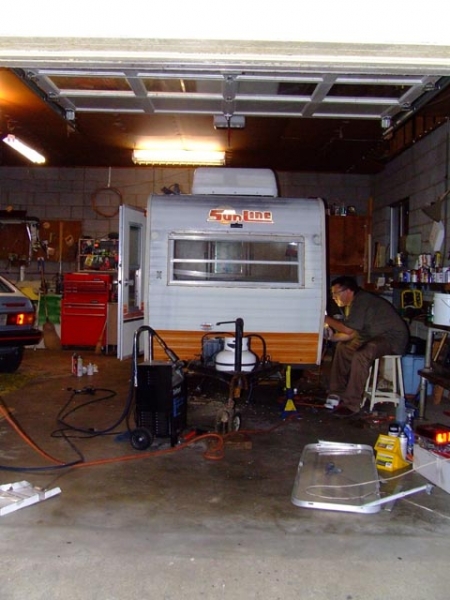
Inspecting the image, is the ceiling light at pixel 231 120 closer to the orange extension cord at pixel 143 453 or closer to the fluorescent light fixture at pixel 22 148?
the orange extension cord at pixel 143 453

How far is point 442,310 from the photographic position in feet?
19.0

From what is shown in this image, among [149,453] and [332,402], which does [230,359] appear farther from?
[332,402]

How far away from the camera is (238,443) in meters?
5.16

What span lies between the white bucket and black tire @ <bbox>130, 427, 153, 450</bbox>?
3.11 m

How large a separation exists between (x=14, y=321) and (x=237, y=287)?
3093 millimetres

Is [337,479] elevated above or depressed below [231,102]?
below

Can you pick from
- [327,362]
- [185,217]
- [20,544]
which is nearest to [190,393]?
[185,217]

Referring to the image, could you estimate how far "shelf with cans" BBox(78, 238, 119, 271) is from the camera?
38.2 ft

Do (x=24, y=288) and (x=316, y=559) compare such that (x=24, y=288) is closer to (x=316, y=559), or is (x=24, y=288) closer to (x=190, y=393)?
(x=190, y=393)

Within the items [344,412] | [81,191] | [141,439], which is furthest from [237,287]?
[81,191]

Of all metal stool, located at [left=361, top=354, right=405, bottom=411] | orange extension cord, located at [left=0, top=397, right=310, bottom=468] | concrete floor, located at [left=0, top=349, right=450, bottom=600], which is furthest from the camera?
metal stool, located at [left=361, top=354, right=405, bottom=411]

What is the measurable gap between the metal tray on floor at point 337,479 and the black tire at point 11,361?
5.00 metres

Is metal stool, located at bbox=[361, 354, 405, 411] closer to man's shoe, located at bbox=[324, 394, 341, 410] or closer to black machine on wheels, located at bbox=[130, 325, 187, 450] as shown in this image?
man's shoe, located at bbox=[324, 394, 341, 410]

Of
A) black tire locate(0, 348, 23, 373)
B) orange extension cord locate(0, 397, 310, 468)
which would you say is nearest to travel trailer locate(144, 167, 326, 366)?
orange extension cord locate(0, 397, 310, 468)
